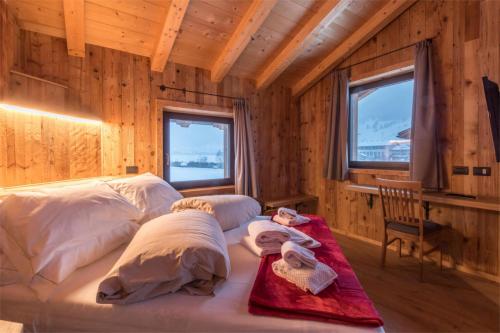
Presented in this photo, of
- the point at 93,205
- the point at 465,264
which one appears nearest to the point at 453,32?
the point at 465,264

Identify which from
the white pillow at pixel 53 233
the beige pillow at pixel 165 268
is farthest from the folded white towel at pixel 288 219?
the white pillow at pixel 53 233

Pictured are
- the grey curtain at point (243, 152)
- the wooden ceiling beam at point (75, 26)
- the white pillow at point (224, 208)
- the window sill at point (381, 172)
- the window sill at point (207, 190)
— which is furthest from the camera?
the grey curtain at point (243, 152)

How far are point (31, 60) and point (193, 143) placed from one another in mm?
1705

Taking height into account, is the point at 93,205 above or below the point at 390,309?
above

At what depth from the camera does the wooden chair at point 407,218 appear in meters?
2.12

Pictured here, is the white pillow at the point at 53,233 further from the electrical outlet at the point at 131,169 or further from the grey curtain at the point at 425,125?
the grey curtain at the point at 425,125

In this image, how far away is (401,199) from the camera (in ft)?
7.39

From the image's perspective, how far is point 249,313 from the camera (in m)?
0.79

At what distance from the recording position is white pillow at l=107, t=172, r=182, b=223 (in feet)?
5.39

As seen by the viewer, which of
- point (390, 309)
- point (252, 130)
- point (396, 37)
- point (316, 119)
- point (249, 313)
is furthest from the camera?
point (316, 119)

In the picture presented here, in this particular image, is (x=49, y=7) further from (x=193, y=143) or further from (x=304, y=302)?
(x=304, y=302)

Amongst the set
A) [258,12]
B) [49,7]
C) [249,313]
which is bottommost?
[249,313]

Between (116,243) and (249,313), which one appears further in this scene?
(116,243)

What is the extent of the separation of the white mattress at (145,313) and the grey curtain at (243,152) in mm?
2242
